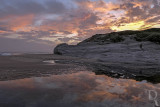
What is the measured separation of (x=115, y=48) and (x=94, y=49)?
4.29 m

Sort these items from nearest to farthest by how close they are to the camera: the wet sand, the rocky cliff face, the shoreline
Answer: the wet sand → the shoreline → the rocky cliff face

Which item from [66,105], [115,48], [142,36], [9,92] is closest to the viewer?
[66,105]

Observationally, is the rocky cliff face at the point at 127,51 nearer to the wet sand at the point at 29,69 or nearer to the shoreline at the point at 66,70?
the shoreline at the point at 66,70

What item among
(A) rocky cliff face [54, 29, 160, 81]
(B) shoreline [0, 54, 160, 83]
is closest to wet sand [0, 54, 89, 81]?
(B) shoreline [0, 54, 160, 83]

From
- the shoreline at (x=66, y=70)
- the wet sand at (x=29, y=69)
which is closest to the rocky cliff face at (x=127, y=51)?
the shoreline at (x=66, y=70)

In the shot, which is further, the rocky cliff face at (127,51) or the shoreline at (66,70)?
the rocky cliff face at (127,51)

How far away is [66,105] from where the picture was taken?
3.14 metres

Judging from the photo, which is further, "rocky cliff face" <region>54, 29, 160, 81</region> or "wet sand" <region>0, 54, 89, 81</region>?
"rocky cliff face" <region>54, 29, 160, 81</region>

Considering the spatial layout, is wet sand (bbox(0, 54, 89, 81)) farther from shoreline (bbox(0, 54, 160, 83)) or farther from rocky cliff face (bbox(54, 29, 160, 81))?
rocky cliff face (bbox(54, 29, 160, 81))

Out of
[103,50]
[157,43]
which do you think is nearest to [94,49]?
[103,50]

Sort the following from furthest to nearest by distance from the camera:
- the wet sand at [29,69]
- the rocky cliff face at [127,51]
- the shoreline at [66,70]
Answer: the rocky cliff face at [127,51]
the shoreline at [66,70]
the wet sand at [29,69]

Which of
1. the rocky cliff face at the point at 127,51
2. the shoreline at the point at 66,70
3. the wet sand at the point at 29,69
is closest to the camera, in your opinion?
the wet sand at the point at 29,69

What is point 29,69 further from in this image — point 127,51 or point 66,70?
point 127,51

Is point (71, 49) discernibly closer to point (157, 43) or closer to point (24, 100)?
point (157, 43)
